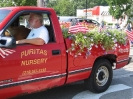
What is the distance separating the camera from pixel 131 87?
5.84 metres

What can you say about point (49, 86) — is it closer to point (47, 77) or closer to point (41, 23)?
point (47, 77)

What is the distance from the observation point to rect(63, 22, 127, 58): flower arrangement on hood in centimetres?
468

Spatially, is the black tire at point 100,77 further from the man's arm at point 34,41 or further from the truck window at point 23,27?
the man's arm at point 34,41

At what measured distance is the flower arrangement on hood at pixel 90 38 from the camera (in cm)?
468

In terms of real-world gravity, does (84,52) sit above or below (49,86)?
above

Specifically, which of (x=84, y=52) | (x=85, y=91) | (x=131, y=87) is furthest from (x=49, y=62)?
(x=131, y=87)

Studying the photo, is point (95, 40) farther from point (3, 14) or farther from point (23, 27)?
point (3, 14)

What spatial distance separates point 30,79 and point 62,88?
72.8 inches

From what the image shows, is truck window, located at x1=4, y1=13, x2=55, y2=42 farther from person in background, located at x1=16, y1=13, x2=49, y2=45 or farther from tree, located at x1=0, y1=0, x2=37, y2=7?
tree, located at x1=0, y1=0, x2=37, y2=7

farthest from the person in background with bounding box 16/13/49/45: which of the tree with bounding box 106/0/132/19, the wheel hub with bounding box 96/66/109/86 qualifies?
the tree with bounding box 106/0/132/19

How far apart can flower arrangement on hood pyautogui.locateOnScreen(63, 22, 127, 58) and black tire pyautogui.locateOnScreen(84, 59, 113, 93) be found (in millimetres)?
384

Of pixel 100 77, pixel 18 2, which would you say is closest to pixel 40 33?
pixel 100 77

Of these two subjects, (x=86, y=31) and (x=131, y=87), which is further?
(x=131, y=87)

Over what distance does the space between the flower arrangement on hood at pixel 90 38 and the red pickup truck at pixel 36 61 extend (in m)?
0.14
